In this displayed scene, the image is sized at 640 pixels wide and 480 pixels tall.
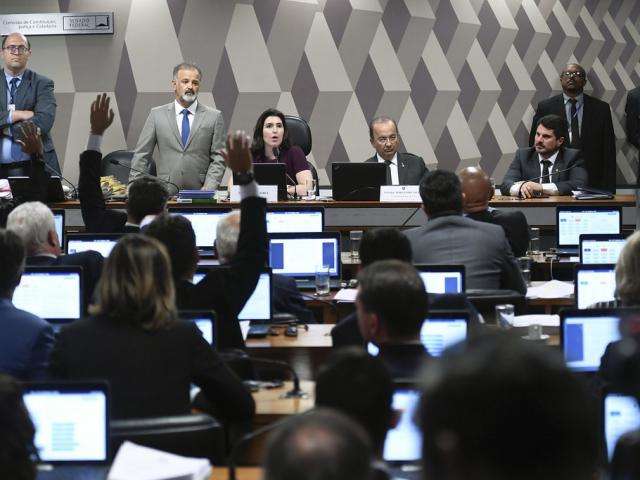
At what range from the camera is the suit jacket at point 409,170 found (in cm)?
845

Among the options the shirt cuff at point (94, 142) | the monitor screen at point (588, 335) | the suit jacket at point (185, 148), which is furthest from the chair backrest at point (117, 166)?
the monitor screen at point (588, 335)

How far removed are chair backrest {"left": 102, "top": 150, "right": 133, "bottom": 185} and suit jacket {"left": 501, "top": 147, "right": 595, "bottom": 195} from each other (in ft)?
11.7

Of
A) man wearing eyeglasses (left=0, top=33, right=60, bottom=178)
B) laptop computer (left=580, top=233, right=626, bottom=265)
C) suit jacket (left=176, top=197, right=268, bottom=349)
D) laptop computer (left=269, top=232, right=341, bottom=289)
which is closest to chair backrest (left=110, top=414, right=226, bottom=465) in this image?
suit jacket (left=176, top=197, right=268, bottom=349)

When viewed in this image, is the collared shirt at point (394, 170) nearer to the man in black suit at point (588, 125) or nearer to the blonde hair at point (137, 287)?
the man in black suit at point (588, 125)

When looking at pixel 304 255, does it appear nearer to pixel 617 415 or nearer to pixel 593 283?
pixel 593 283

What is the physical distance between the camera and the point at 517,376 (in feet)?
2.57

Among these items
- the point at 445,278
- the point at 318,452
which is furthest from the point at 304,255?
the point at 318,452

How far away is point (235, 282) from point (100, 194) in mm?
2219

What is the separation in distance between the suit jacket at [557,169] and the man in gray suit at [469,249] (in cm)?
317

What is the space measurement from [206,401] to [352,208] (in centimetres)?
453

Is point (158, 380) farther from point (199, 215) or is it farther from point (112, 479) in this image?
point (199, 215)

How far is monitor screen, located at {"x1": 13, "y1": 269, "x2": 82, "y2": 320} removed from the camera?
4.43 metres

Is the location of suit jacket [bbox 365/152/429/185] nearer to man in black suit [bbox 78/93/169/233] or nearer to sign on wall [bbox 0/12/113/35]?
man in black suit [bbox 78/93/169/233]

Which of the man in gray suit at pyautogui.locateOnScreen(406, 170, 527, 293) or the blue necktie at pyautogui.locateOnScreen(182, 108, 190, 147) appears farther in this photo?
the blue necktie at pyautogui.locateOnScreen(182, 108, 190, 147)
